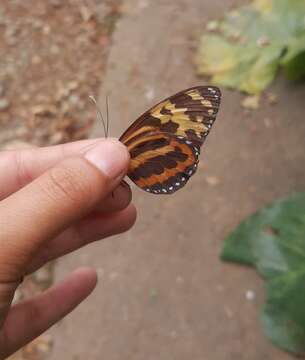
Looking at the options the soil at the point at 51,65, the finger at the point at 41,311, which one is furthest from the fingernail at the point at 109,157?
the soil at the point at 51,65

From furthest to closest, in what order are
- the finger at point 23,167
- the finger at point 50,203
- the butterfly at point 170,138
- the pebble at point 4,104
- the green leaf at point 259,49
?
1. the pebble at point 4,104
2. the green leaf at point 259,49
3. the finger at point 23,167
4. the butterfly at point 170,138
5. the finger at point 50,203

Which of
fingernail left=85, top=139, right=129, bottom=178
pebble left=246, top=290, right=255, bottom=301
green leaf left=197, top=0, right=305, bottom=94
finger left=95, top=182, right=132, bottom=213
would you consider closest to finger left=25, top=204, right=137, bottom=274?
finger left=95, top=182, right=132, bottom=213

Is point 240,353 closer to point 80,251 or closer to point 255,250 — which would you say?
point 255,250

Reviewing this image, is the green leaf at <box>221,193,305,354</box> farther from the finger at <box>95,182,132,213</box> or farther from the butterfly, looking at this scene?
the butterfly

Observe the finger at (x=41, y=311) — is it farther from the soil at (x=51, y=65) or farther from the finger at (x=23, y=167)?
the soil at (x=51, y=65)

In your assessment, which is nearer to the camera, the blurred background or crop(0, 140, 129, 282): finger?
crop(0, 140, 129, 282): finger

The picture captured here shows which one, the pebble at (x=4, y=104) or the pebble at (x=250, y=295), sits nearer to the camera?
the pebble at (x=250, y=295)

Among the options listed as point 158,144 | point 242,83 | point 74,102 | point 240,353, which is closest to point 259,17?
point 242,83
